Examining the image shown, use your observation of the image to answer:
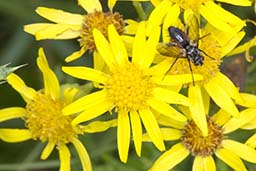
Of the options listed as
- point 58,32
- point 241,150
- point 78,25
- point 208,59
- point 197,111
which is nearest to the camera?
point 197,111

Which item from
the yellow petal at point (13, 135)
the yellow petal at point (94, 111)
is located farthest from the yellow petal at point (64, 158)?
the yellow petal at point (94, 111)

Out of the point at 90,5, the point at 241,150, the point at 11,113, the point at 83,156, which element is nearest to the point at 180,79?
the point at 241,150

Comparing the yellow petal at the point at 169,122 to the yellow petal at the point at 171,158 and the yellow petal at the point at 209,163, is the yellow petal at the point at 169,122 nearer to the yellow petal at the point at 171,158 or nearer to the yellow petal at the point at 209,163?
the yellow petal at the point at 171,158

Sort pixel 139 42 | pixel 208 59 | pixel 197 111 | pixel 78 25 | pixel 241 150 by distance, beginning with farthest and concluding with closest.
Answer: pixel 78 25, pixel 241 150, pixel 208 59, pixel 197 111, pixel 139 42

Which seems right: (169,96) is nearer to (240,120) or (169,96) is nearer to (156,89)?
(156,89)

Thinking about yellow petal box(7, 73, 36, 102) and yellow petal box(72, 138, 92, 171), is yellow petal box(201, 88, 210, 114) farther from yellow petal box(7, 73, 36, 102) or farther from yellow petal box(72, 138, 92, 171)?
yellow petal box(7, 73, 36, 102)

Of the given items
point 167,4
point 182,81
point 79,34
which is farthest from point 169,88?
point 79,34
